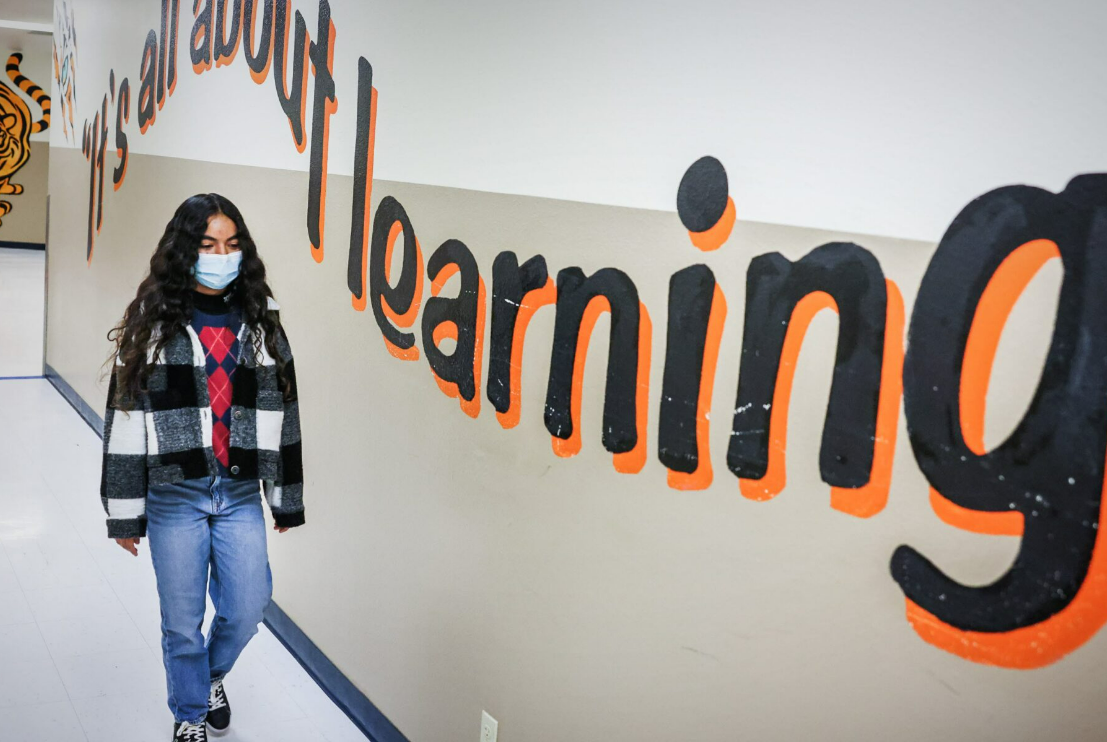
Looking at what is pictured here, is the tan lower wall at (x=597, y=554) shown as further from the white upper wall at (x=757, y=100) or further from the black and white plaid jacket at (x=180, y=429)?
the black and white plaid jacket at (x=180, y=429)

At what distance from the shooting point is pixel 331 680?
10.1ft

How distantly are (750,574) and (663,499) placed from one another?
0.23m

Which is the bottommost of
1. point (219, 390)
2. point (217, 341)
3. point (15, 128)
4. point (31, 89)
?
point (219, 390)

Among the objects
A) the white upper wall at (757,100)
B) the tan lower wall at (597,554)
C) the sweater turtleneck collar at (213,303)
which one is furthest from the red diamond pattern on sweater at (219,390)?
the white upper wall at (757,100)

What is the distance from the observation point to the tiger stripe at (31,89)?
48.4 feet

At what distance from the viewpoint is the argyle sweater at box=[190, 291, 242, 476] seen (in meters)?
2.43

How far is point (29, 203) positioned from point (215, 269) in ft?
49.6

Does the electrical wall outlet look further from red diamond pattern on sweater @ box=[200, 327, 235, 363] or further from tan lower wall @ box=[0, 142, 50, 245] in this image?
tan lower wall @ box=[0, 142, 50, 245]

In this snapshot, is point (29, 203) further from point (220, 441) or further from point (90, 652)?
point (220, 441)

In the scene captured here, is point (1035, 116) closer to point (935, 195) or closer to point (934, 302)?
point (935, 195)

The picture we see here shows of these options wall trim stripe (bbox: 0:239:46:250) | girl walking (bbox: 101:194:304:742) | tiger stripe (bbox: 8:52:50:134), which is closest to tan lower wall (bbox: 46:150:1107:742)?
girl walking (bbox: 101:194:304:742)

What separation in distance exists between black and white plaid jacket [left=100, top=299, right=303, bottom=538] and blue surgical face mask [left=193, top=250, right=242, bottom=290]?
4.8 inches

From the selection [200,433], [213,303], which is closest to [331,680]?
[200,433]

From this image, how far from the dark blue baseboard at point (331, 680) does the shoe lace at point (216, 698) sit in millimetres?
360
